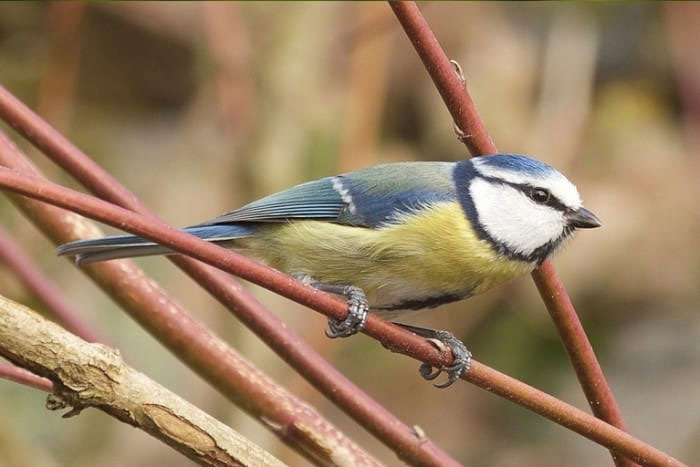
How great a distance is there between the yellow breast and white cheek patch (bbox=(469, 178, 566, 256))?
25mm

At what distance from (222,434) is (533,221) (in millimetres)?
589

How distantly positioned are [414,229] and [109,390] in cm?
54

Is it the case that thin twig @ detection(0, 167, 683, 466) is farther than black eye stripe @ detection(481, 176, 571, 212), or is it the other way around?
black eye stripe @ detection(481, 176, 571, 212)

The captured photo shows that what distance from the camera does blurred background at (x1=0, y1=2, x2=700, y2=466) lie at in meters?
2.13

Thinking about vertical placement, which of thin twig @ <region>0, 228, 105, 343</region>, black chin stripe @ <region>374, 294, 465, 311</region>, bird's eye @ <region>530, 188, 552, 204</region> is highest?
bird's eye @ <region>530, 188, 552, 204</region>

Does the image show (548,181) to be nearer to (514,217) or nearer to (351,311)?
(514,217)

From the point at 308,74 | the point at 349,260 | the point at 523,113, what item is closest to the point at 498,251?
the point at 349,260

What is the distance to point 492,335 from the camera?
8.71 ft

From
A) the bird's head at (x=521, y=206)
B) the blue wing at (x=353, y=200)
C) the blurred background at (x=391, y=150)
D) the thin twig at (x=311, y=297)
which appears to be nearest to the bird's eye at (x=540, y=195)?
the bird's head at (x=521, y=206)

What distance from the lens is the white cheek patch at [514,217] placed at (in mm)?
1249

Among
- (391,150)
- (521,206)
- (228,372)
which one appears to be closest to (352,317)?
(228,372)

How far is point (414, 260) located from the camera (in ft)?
4.03

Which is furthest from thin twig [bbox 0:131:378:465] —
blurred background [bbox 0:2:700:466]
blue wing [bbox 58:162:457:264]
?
blurred background [bbox 0:2:700:466]

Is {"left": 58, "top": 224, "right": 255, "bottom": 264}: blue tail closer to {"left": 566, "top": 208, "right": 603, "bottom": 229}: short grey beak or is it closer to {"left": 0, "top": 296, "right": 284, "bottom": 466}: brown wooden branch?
{"left": 0, "top": 296, "right": 284, "bottom": 466}: brown wooden branch
